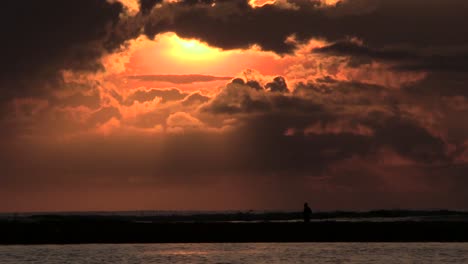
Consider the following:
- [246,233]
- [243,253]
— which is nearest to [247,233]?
[246,233]

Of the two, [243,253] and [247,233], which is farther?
[247,233]

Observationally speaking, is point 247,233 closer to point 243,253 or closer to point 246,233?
point 246,233

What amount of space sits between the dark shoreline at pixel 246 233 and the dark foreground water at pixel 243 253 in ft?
13.0

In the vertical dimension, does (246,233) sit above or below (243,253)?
above

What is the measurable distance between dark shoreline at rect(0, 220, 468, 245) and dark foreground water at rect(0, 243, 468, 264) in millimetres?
3975

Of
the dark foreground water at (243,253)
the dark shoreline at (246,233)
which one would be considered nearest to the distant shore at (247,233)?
the dark shoreline at (246,233)

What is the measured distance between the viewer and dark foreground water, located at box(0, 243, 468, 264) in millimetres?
58184

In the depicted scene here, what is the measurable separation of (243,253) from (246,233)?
50.4 feet

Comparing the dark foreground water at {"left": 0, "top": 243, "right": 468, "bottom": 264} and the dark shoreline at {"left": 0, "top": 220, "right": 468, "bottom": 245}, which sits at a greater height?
the dark shoreline at {"left": 0, "top": 220, "right": 468, "bottom": 245}

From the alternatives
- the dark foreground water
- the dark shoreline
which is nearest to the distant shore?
the dark shoreline

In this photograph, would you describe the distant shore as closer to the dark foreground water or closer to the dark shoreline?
the dark shoreline

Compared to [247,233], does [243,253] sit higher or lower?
lower

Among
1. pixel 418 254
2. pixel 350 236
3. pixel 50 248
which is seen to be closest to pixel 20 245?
pixel 50 248

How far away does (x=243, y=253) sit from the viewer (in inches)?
2518
